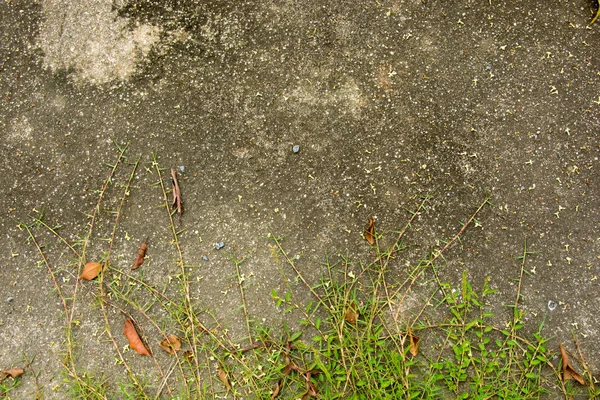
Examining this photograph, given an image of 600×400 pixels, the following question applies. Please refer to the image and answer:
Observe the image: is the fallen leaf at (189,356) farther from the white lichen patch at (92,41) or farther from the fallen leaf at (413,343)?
the white lichen patch at (92,41)

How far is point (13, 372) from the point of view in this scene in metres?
2.12

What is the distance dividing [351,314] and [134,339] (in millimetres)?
1019

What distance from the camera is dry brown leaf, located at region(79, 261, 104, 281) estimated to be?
2.18 meters

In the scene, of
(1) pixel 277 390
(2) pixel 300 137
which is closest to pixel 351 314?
(1) pixel 277 390

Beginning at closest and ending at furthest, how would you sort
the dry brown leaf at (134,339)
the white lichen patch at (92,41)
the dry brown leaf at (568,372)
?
the dry brown leaf at (568,372), the dry brown leaf at (134,339), the white lichen patch at (92,41)

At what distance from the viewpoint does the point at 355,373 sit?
2.06m

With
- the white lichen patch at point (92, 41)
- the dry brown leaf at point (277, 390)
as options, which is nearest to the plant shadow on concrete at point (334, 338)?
the dry brown leaf at point (277, 390)

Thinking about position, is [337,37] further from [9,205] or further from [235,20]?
[9,205]

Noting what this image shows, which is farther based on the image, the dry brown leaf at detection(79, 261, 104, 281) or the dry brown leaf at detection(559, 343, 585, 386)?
the dry brown leaf at detection(79, 261, 104, 281)

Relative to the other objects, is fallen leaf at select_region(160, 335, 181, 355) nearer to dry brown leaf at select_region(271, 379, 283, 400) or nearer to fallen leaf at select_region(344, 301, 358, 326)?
dry brown leaf at select_region(271, 379, 283, 400)

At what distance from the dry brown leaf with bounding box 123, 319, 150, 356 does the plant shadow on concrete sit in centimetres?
3

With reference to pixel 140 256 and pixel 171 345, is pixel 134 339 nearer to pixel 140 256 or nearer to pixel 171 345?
pixel 171 345

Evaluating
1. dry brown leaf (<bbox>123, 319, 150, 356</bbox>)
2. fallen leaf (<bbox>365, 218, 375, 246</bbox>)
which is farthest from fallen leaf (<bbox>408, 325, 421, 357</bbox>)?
dry brown leaf (<bbox>123, 319, 150, 356</bbox>)

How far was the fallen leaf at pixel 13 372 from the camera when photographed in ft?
6.95
